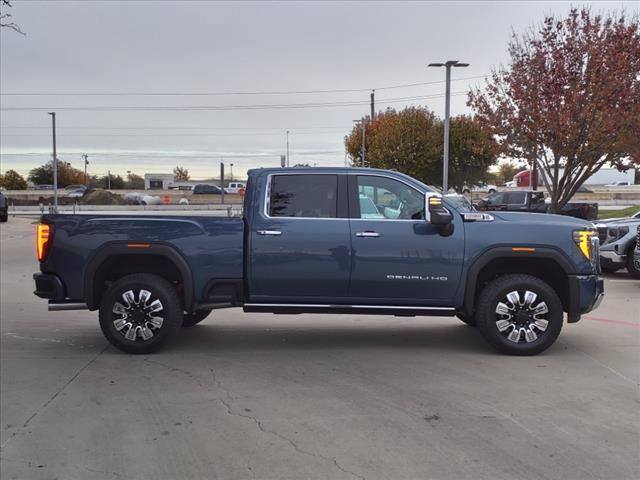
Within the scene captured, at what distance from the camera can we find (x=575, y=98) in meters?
18.2

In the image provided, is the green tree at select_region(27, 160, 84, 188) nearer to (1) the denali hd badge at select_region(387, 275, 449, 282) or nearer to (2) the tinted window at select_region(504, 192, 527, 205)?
(2) the tinted window at select_region(504, 192, 527, 205)

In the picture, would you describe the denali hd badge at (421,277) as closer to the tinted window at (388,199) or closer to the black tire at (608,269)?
the tinted window at (388,199)

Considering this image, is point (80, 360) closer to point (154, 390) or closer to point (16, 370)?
point (16, 370)

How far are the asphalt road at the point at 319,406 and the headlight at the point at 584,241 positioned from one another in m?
1.11

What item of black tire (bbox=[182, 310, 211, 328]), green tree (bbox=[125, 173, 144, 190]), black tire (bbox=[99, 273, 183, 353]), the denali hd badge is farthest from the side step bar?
green tree (bbox=[125, 173, 144, 190])

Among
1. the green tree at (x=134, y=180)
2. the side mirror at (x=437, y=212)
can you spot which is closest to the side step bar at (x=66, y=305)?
the side mirror at (x=437, y=212)

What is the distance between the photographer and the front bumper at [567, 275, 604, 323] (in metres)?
6.23

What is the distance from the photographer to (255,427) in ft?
14.6

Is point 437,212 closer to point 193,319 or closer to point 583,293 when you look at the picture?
point 583,293

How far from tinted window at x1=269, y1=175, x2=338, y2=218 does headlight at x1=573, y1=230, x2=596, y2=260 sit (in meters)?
2.50

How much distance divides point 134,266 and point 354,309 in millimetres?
2424

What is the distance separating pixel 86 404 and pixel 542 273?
475 centimetres

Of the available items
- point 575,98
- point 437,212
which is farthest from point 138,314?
point 575,98

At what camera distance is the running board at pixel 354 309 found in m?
6.25
